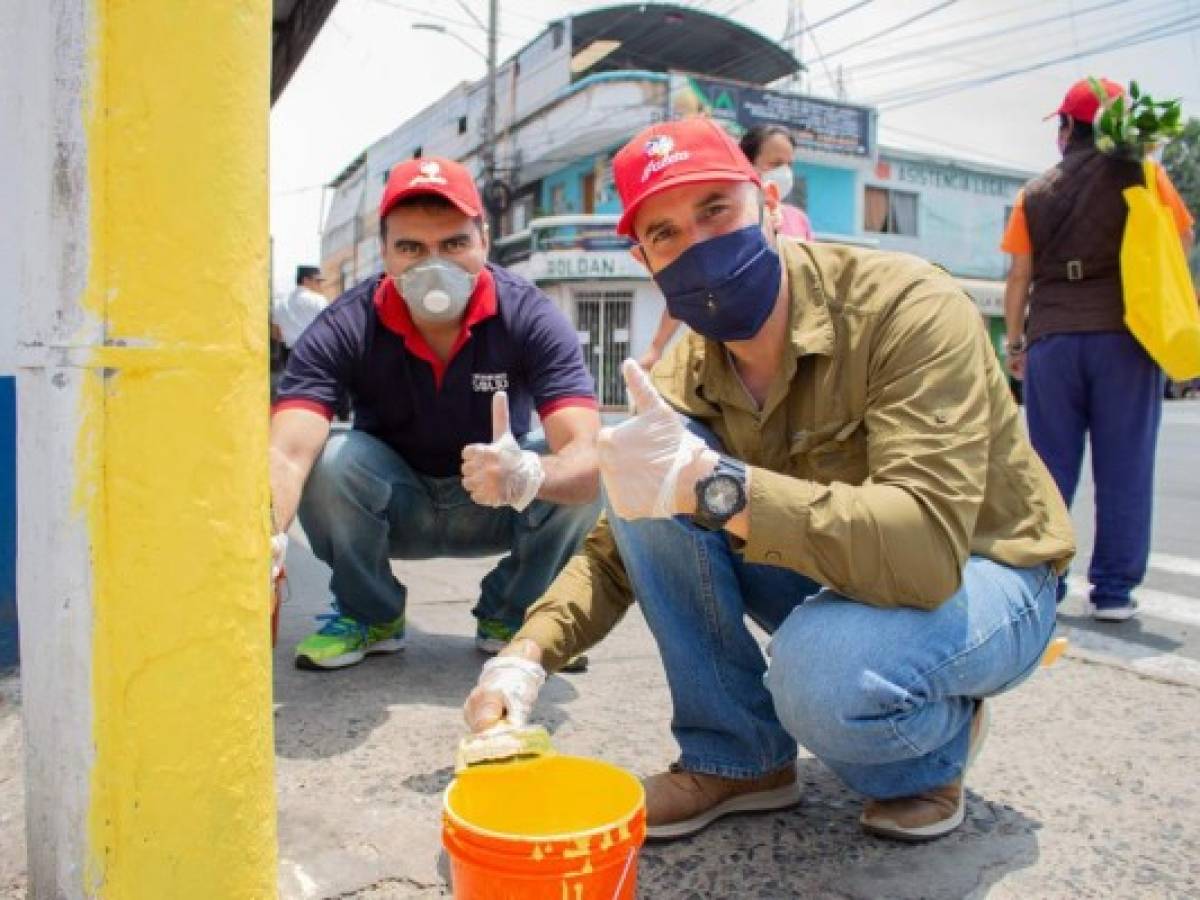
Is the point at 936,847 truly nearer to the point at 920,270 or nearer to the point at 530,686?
the point at 530,686

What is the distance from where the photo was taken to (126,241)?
3.55ft

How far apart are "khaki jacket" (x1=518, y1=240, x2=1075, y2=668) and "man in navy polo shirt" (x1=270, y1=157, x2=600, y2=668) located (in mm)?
623

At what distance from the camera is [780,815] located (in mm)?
1850

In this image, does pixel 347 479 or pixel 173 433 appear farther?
pixel 347 479

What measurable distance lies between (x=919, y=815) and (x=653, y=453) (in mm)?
760

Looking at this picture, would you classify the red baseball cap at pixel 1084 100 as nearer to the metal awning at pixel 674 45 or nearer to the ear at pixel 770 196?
the ear at pixel 770 196

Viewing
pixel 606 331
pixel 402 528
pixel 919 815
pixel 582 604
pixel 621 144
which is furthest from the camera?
pixel 621 144

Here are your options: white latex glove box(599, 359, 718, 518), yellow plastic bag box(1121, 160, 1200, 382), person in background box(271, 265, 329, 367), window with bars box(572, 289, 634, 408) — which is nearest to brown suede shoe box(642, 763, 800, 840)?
white latex glove box(599, 359, 718, 518)

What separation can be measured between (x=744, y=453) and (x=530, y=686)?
56 centimetres

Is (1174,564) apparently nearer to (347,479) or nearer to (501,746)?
(347,479)

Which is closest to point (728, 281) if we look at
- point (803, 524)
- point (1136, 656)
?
point (803, 524)

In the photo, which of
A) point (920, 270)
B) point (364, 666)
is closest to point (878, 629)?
point (920, 270)

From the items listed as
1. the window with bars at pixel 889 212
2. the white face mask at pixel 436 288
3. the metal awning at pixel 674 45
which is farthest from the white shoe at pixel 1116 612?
the window with bars at pixel 889 212

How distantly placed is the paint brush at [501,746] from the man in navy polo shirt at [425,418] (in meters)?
0.96
